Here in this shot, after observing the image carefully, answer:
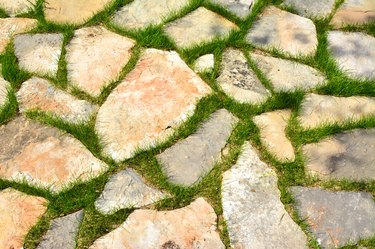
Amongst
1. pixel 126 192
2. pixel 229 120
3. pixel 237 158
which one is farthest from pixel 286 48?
pixel 126 192

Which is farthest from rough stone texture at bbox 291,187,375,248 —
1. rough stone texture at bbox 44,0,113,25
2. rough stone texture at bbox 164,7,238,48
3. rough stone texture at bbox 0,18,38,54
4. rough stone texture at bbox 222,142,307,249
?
rough stone texture at bbox 0,18,38,54

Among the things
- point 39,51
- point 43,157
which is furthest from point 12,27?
point 43,157

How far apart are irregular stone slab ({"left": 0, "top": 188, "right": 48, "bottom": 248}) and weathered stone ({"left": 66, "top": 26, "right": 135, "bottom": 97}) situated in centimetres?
64

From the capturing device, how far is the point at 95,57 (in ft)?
8.97

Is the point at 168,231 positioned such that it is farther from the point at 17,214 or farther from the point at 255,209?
the point at 17,214

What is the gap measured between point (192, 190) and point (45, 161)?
0.67m

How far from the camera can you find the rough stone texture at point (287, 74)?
105 inches

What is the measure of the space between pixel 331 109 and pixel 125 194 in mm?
1104

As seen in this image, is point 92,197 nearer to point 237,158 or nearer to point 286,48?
point 237,158

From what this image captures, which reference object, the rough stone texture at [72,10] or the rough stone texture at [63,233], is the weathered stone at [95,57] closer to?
the rough stone texture at [72,10]

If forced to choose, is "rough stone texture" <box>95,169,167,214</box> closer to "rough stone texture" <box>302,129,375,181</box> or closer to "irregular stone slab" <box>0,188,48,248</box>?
"irregular stone slab" <box>0,188,48,248</box>

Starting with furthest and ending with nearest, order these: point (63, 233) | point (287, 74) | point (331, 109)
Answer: point (287, 74) < point (331, 109) < point (63, 233)

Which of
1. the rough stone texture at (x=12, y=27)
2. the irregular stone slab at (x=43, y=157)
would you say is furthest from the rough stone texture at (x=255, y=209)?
the rough stone texture at (x=12, y=27)

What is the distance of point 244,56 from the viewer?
109 inches
